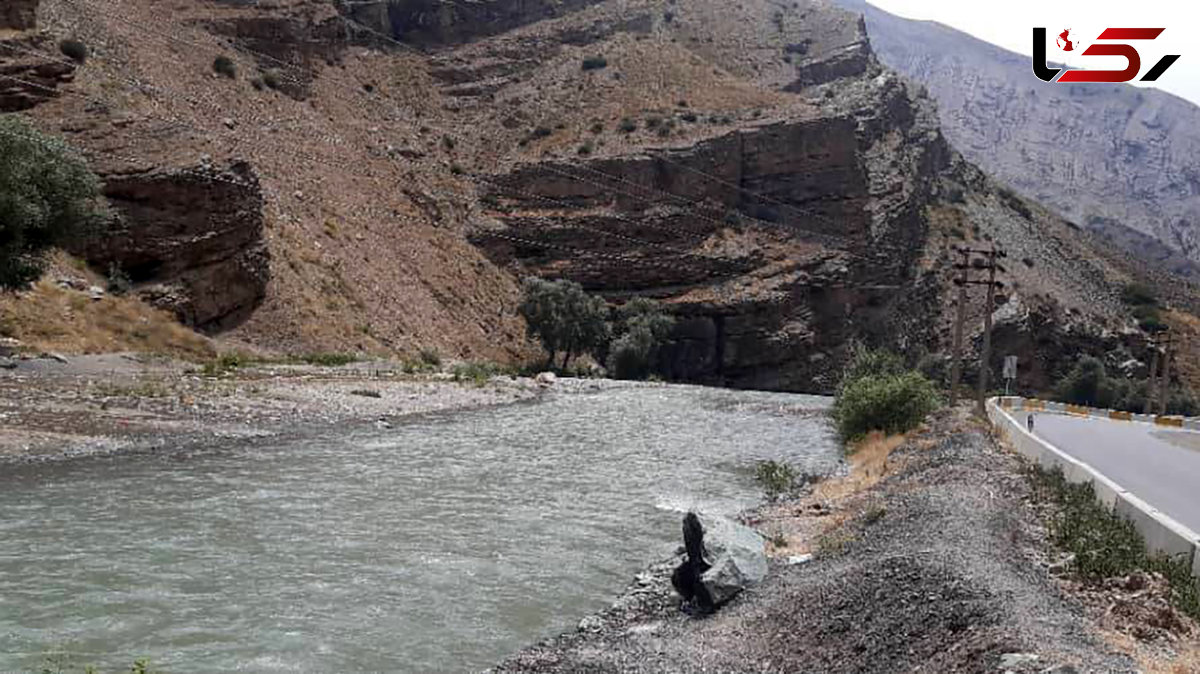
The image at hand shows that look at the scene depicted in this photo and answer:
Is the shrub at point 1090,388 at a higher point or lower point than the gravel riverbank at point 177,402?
lower

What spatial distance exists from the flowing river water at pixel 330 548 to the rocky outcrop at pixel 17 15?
36.2 metres

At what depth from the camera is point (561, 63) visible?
104 m

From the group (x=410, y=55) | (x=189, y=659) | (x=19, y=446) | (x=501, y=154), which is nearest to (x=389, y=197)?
(x=501, y=154)

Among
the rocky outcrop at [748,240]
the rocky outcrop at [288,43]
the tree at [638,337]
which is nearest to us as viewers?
the tree at [638,337]

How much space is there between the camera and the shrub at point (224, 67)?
7369 cm

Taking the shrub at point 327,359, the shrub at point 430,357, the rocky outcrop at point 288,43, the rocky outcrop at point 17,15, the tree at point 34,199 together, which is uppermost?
the rocky outcrop at point 288,43

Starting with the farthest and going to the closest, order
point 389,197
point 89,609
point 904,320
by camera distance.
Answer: point 904,320 → point 389,197 → point 89,609

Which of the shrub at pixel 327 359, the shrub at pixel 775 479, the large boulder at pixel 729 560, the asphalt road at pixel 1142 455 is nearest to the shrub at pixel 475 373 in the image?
the shrub at pixel 327 359

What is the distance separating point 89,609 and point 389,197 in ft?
217

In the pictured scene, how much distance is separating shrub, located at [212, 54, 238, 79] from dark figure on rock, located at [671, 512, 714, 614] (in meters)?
70.1

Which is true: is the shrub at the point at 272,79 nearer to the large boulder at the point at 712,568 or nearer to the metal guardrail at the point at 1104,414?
the metal guardrail at the point at 1104,414

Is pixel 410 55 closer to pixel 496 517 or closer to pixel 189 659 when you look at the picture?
pixel 496 517

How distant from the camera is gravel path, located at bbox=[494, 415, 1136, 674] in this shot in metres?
8.92

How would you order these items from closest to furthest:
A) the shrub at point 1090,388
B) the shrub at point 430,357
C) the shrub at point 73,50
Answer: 1. the shrub at point 73,50
2. the shrub at point 430,357
3. the shrub at point 1090,388
